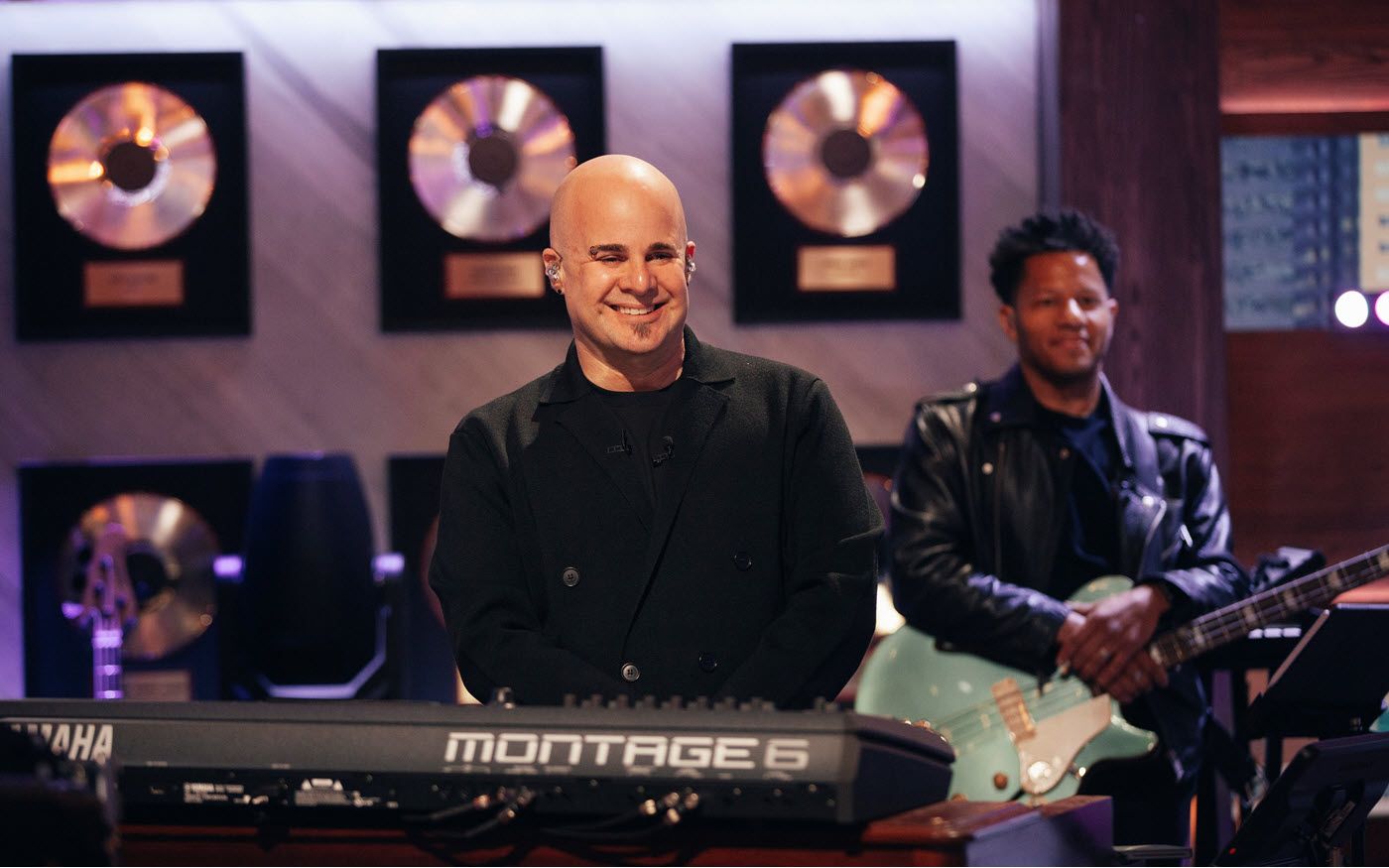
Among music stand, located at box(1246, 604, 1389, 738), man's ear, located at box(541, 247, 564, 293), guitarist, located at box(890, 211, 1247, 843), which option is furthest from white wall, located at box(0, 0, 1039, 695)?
man's ear, located at box(541, 247, 564, 293)

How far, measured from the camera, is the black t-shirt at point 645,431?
2051 millimetres

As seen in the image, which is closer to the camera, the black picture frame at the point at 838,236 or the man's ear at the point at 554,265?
the man's ear at the point at 554,265

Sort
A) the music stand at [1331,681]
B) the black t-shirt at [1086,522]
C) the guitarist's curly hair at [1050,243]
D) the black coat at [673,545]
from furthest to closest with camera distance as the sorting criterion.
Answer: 1. the guitarist's curly hair at [1050,243]
2. the black t-shirt at [1086,522]
3. the music stand at [1331,681]
4. the black coat at [673,545]

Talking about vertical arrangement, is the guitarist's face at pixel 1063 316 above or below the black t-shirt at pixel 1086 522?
above

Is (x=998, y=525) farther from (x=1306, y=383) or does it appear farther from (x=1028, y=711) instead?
(x=1306, y=383)

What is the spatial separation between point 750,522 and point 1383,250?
329 cm

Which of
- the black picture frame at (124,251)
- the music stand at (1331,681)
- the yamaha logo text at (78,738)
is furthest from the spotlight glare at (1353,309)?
the yamaha logo text at (78,738)

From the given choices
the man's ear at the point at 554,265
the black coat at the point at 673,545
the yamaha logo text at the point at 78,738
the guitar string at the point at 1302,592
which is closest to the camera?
the yamaha logo text at the point at 78,738

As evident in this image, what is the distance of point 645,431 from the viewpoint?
2.10 meters

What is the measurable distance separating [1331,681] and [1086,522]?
0.84 m

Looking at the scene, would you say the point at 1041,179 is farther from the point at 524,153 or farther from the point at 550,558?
the point at 550,558

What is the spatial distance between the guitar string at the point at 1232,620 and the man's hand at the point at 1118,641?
0.20ft

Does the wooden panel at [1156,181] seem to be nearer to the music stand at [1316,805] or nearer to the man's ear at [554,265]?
the music stand at [1316,805]

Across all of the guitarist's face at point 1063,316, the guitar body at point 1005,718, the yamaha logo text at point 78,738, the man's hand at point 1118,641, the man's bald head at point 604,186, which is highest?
the man's bald head at point 604,186
